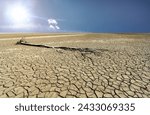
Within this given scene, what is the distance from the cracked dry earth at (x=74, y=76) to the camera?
13.2 feet

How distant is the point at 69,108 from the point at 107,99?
3.48ft

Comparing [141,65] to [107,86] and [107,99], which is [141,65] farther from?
[107,99]

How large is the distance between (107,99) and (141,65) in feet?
10.3

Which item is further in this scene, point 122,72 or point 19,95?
point 122,72

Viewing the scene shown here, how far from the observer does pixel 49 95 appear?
386 centimetres

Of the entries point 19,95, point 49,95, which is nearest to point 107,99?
point 49,95

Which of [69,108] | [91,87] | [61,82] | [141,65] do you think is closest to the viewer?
[69,108]

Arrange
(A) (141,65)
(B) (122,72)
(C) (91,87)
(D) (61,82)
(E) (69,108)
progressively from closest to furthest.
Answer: (E) (69,108) < (C) (91,87) < (D) (61,82) < (B) (122,72) < (A) (141,65)

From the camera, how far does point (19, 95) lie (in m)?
3.88

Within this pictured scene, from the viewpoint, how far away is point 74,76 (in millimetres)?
4930

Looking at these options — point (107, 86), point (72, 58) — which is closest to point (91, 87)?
point (107, 86)

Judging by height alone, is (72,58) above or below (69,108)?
above

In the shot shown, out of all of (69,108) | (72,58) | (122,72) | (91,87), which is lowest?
(69,108)

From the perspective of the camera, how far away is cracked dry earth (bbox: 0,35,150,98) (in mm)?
4023
